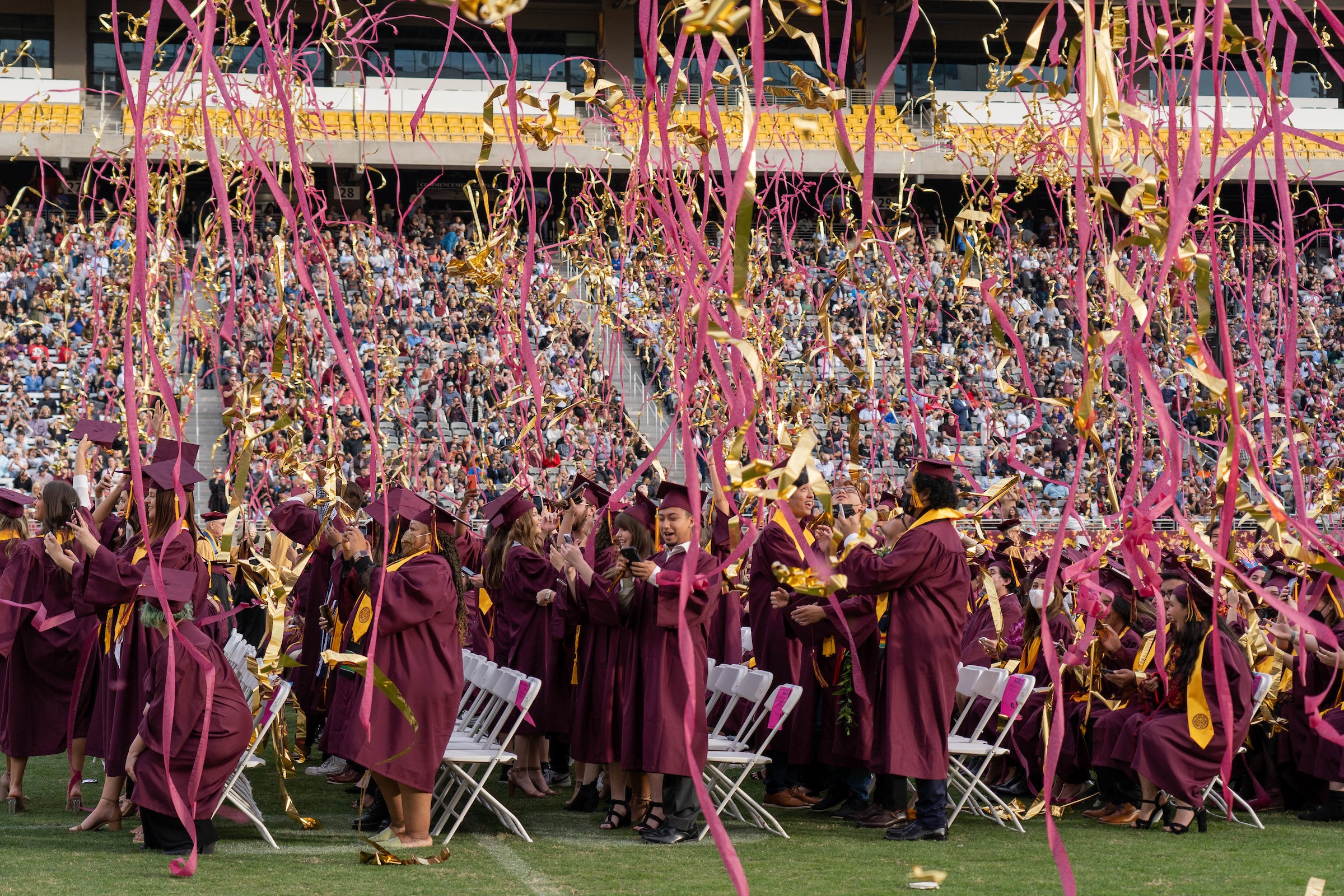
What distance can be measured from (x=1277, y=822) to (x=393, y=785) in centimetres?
486

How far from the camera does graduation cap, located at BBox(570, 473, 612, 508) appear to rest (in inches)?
359

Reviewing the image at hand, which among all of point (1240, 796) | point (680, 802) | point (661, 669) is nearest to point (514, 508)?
point (661, 669)

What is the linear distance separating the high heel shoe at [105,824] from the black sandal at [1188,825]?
17.2 feet

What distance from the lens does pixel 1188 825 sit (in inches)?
304

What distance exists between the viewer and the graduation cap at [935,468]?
7.21 m

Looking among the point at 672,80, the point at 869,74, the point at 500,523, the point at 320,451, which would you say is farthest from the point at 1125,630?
the point at 869,74

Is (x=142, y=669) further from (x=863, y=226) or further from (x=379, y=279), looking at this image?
(x=379, y=279)

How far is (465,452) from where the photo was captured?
18.3m

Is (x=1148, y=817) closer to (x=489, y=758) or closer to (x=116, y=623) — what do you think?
(x=489, y=758)

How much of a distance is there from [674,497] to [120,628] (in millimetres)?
2841

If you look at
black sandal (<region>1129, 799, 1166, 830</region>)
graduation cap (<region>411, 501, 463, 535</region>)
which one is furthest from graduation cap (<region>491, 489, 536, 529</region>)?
black sandal (<region>1129, 799, 1166, 830</region>)

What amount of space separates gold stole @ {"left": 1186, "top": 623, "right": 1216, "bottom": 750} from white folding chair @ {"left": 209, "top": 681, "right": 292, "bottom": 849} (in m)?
4.53

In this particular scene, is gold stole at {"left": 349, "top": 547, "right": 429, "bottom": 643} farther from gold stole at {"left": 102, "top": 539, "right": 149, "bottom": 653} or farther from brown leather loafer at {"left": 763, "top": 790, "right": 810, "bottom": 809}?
brown leather loafer at {"left": 763, "top": 790, "right": 810, "bottom": 809}

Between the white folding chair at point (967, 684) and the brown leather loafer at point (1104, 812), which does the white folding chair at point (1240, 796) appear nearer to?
the brown leather loafer at point (1104, 812)
